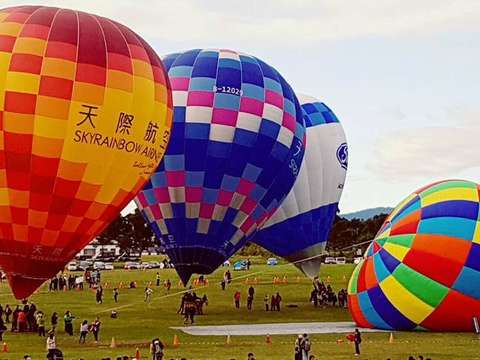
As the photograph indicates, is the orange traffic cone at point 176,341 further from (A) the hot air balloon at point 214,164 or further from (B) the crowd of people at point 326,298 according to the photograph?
(B) the crowd of people at point 326,298

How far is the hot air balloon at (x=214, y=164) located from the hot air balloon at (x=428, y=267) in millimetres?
4705

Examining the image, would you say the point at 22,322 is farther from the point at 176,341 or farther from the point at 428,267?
the point at 428,267

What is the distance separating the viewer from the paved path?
96.9ft

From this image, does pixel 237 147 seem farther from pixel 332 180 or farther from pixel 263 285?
pixel 263 285

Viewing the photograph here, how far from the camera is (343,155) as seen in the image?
1785 inches

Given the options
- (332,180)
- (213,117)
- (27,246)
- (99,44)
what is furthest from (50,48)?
(332,180)

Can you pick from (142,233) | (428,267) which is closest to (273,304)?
(428,267)

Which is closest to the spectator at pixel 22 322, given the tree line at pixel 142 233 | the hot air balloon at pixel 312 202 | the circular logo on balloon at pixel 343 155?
the hot air balloon at pixel 312 202

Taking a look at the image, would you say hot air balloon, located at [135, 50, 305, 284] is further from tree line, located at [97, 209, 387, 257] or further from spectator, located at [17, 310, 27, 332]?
tree line, located at [97, 209, 387, 257]

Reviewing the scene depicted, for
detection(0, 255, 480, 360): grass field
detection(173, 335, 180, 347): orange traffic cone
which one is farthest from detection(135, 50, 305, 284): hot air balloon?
detection(173, 335, 180, 347): orange traffic cone

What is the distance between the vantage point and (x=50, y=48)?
22.4 meters

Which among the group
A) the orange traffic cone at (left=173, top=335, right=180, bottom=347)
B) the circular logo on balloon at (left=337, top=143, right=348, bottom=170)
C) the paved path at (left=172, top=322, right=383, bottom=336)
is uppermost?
the circular logo on balloon at (left=337, top=143, right=348, bottom=170)

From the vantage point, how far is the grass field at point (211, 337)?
24.8 meters

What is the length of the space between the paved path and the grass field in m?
0.86
